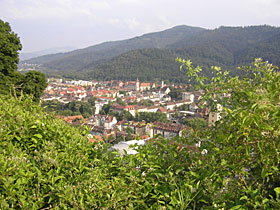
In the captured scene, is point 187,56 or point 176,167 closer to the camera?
point 176,167

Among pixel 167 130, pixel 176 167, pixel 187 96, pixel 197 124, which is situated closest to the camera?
pixel 176 167

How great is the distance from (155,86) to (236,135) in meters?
75.4

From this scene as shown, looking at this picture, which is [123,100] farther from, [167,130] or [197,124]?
[197,124]

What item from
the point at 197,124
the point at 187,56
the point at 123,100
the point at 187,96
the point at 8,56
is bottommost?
the point at 187,96

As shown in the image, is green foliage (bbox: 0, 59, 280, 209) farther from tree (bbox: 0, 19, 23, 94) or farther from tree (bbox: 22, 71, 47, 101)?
tree (bbox: 0, 19, 23, 94)

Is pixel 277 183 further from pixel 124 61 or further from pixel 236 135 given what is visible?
pixel 124 61

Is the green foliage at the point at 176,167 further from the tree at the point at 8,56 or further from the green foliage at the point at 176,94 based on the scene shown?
the green foliage at the point at 176,94

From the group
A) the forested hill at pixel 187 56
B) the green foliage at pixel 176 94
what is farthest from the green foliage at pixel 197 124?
the forested hill at pixel 187 56

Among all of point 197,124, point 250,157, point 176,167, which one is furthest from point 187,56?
point 250,157

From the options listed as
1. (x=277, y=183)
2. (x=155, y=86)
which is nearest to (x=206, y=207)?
(x=277, y=183)

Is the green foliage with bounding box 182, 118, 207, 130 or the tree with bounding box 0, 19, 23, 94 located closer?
the green foliage with bounding box 182, 118, 207, 130

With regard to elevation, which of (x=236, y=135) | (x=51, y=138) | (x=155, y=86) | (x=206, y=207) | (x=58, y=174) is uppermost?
(x=236, y=135)

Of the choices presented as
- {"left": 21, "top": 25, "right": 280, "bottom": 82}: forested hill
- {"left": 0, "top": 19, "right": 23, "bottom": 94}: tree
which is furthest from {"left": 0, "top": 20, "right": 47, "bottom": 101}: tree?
{"left": 21, "top": 25, "right": 280, "bottom": 82}: forested hill

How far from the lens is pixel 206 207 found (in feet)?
4.30
